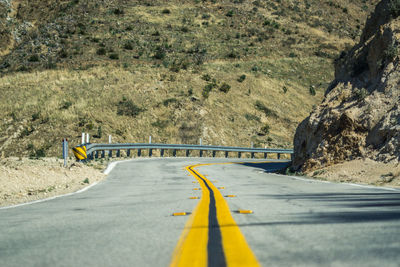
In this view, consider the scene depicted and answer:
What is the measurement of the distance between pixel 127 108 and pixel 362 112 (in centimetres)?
3177

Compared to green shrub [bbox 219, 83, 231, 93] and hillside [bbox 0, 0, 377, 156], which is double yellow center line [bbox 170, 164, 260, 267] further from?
green shrub [bbox 219, 83, 231, 93]

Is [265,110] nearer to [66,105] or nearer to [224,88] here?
[224,88]

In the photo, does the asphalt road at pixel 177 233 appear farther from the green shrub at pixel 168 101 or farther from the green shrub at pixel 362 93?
the green shrub at pixel 168 101

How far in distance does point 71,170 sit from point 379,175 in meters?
10.9

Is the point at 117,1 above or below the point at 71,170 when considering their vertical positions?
above

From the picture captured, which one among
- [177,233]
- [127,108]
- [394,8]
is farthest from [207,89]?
[177,233]

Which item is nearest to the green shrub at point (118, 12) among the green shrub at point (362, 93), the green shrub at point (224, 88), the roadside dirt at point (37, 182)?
the green shrub at point (224, 88)

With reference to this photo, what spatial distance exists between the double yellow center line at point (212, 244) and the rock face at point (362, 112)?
10340 millimetres

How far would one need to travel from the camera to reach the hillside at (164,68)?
142ft

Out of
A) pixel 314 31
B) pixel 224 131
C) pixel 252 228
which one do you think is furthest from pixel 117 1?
pixel 252 228

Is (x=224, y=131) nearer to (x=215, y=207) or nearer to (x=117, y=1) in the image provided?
(x=215, y=207)

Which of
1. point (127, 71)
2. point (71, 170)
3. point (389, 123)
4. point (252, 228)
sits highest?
point (127, 71)

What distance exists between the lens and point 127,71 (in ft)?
176

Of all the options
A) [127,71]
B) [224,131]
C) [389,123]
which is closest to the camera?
[389,123]
